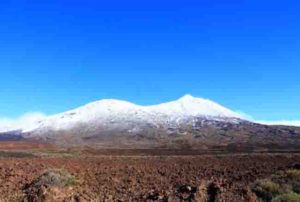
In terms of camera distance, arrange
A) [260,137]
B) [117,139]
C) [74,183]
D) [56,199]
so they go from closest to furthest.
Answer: [56,199] < [74,183] < [260,137] < [117,139]

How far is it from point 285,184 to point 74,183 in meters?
8.20

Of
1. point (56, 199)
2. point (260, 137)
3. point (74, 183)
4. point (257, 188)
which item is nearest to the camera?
point (56, 199)

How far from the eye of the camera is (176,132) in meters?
199

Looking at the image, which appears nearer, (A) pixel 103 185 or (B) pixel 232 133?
(A) pixel 103 185

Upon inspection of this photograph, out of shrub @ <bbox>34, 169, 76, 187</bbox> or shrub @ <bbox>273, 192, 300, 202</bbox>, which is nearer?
shrub @ <bbox>273, 192, 300, 202</bbox>

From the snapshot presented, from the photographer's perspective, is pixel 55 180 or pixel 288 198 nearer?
pixel 288 198

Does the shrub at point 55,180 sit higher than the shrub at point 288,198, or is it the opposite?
the shrub at point 55,180

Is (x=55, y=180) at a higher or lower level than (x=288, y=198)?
higher

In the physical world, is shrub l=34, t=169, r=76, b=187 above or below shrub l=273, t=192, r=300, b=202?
above

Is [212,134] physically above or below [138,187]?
above

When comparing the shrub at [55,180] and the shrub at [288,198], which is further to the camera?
the shrub at [55,180]

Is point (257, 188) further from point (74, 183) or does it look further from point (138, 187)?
point (74, 183)

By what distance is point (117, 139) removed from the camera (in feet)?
616

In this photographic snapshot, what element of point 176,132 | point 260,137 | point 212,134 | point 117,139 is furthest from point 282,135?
point 117,139
